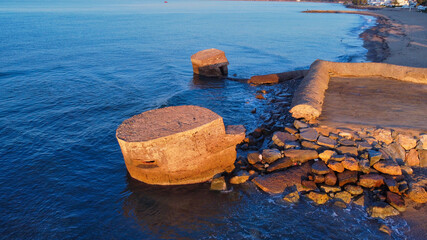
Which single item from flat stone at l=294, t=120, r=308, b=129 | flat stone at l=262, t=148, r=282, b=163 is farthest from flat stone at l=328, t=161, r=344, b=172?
flat stone at l=294, t=120, r=308, b=129

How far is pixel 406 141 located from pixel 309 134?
2.78 m

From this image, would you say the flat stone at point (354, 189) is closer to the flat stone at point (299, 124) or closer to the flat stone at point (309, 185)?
the flat stone at point (309, 185)

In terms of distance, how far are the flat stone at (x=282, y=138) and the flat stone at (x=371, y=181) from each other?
7.75 feet

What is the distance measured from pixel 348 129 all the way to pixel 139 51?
1042 inches

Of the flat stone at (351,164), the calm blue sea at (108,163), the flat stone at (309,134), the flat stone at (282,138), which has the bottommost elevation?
the calm blue sea at (108,163)

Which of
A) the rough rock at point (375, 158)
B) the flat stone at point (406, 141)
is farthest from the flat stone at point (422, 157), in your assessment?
the rough rock at point (375, 158)

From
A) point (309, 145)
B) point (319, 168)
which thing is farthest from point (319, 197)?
point (309, 145)

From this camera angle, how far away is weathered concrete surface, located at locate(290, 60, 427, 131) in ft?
35.1

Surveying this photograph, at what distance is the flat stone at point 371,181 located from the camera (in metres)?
7.64

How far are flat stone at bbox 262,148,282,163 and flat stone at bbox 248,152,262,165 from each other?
16 centimetres

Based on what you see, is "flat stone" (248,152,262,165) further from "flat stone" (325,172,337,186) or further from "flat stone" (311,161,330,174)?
"flat stone" (325,172,337,186)

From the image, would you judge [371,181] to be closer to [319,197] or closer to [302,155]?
[319,197]

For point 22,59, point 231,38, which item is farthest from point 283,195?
point 231,38

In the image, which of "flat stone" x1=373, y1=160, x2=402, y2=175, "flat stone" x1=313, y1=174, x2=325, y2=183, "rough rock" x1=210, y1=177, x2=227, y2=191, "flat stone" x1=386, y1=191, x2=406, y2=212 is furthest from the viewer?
"rough rock" x1=210, y1=177, x2=227, y2=191
